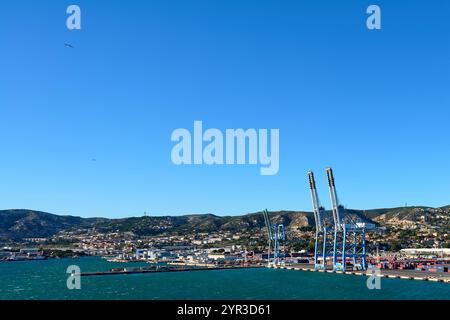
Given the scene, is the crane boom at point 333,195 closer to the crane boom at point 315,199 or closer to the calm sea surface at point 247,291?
the crane boom at point 315,199

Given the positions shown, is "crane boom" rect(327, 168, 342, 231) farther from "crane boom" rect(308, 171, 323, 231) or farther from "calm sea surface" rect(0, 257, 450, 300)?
"calm sea surface" rect(0, 257, 450, 300)

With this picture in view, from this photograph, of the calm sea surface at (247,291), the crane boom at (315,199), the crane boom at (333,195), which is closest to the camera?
the calm sea surface at (247,291)

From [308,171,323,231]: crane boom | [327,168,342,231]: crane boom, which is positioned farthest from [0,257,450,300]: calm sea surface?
[308,171,323,231]: crane boom

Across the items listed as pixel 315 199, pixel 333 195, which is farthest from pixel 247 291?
pixel 315 199

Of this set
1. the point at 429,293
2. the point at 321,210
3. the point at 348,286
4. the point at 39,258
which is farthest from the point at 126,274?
the point at 39,258

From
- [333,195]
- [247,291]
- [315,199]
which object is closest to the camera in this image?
Result: [247,291]

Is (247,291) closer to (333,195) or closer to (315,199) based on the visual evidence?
(333,195)

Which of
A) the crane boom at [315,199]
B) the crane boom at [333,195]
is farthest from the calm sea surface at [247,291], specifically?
the crane boom at [315,199]

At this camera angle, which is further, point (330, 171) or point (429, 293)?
point (330, 171)
